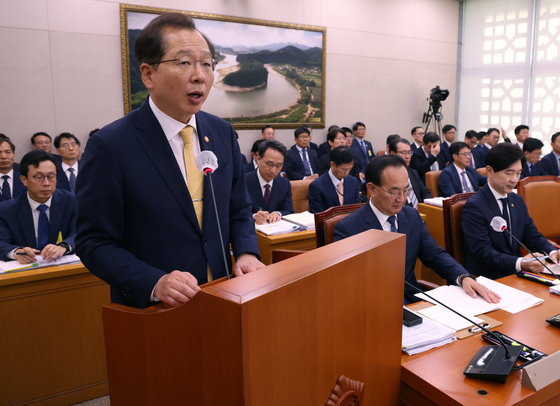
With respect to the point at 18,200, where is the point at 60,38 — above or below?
above

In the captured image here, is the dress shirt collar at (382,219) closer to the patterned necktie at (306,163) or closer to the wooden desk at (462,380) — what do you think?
the wooden desk at (462,380)

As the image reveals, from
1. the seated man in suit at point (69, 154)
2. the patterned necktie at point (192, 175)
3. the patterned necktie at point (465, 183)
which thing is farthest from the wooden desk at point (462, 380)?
the seated man in suit at point (69, 154)

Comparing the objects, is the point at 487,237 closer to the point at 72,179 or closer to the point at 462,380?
the point at 462,380

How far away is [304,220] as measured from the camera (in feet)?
10.6

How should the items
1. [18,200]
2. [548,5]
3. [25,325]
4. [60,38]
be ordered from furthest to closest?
[548,5], [60,38], [18,200], [25,325]

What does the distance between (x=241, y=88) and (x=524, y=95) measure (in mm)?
5217

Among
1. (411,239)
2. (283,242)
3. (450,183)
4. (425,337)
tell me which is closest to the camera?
(425,337)

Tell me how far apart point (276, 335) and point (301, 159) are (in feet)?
19.4

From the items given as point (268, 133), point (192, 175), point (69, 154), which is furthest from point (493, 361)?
point (268, 133)

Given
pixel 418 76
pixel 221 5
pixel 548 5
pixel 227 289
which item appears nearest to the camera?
pixel 227 289

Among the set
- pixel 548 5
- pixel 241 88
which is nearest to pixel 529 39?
pixel 548 5

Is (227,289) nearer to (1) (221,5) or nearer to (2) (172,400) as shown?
(2) (172,400)

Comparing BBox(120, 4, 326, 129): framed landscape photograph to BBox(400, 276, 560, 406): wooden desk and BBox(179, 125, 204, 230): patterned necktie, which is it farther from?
BBox(400, 276, 560, 406): wooden desk

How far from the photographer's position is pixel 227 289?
23.9 inches
